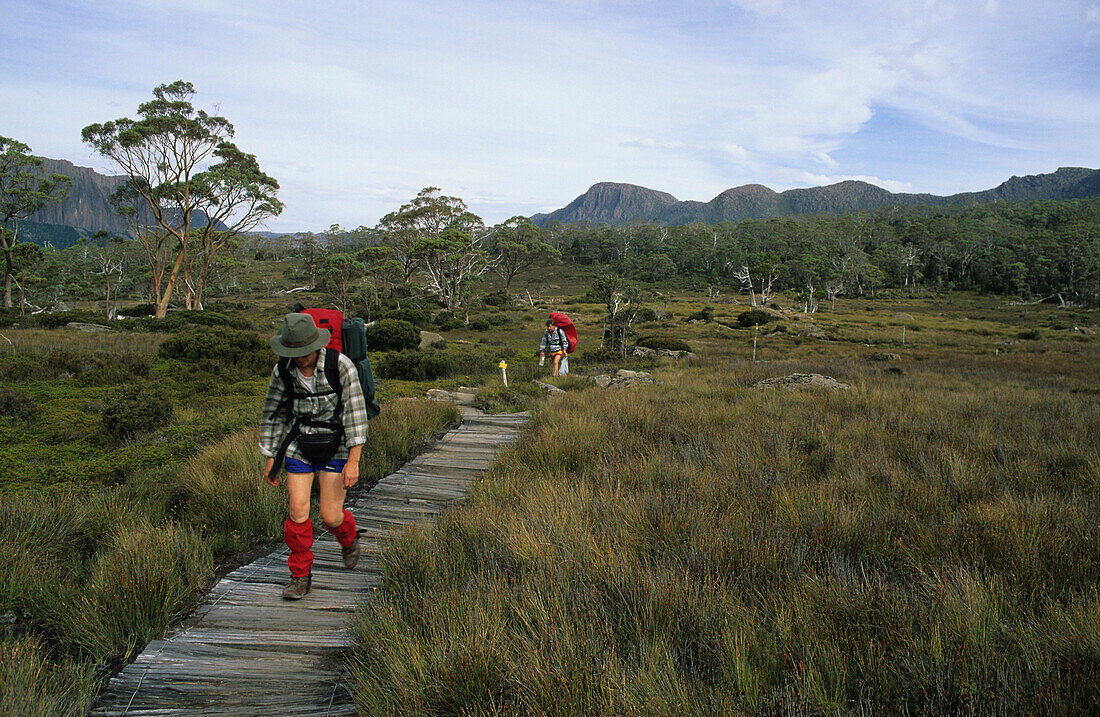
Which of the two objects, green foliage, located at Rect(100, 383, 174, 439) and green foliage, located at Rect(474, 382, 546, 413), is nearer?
green foliage, located at Rect(100, 383, 174, 439)

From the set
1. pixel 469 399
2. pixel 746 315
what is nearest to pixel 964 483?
pixel 469 399

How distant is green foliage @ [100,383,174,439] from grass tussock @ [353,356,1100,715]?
6653 millimetres

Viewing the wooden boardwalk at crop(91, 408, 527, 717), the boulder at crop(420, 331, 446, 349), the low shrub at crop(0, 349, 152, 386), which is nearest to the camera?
the wooden boardwalk at crop(91, 408, 527, 717)

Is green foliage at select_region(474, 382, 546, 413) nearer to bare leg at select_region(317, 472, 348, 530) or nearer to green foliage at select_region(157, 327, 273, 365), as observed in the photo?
bare leg at select_region(317, 472, 348, 530)

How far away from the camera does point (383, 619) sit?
2469 mm

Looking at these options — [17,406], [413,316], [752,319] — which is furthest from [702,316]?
[17,406]

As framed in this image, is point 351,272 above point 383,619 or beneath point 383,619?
above

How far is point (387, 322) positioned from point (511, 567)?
66.5ft

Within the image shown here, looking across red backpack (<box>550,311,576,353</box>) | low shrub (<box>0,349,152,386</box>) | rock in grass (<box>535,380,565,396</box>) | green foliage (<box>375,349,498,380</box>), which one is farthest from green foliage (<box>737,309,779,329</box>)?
low shrub (<box>0,349,152,386</box>)

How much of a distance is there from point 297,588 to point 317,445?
940 millimetres

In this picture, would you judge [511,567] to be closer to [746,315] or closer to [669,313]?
[746,315]

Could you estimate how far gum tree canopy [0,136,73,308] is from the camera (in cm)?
2875

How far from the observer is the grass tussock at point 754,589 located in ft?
6.15

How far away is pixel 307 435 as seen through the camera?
129 inches
